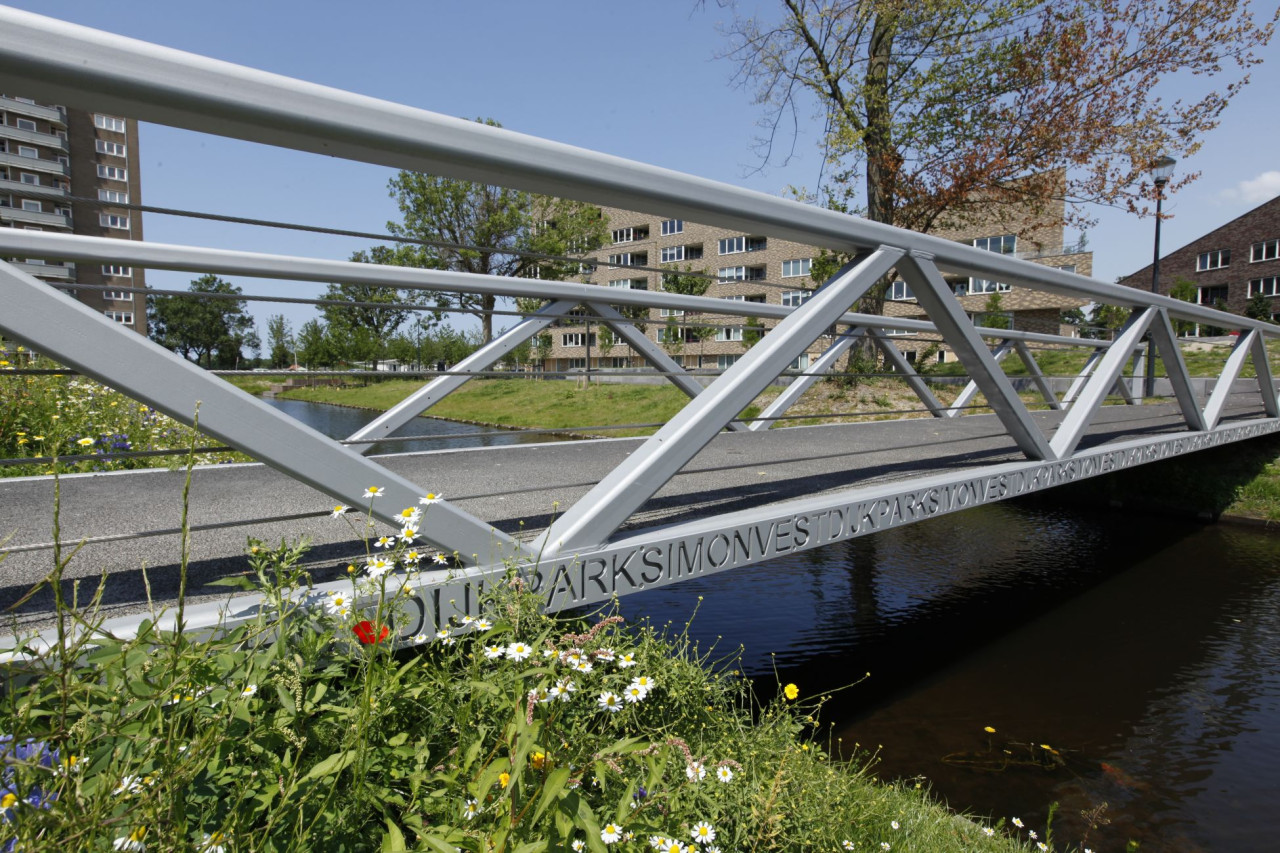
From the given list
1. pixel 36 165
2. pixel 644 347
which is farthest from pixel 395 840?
pixel 36 165

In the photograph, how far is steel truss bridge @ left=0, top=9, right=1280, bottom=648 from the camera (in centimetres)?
178

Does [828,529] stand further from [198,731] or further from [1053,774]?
[198,731]

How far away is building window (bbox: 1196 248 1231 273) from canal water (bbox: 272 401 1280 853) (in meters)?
56.4

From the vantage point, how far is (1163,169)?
14.2 metres

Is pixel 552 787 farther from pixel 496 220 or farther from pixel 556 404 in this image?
pixel 496 220

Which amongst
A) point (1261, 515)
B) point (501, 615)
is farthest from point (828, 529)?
point (1261, 515)

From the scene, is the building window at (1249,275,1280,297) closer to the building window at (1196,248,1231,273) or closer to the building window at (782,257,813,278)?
the building window at (1196,248,1231,273)

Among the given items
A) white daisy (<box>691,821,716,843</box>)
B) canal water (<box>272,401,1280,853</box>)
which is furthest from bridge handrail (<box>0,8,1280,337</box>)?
white daisy (<box>691,821,716,843</box>)

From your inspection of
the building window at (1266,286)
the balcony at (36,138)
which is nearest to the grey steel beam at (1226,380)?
the building window at (1266,286)

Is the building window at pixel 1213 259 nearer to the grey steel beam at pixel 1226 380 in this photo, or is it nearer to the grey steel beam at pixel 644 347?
the grey steel beam at pixel 1226 380

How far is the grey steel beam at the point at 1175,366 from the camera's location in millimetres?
7270

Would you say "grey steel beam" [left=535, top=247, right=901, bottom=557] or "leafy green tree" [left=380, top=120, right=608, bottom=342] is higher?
"leafy green tree" [left=380, top=120, right=608, bottom=342]

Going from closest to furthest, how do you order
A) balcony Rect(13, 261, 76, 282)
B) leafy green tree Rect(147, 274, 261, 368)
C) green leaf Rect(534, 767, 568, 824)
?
green leaf Rect(534, 767, 568, 824) → leafy green tree Rect(147, 274, 261, 368) → balcony Rect(13, 261, 76, 282)

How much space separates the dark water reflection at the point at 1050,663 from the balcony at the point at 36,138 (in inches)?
2160
